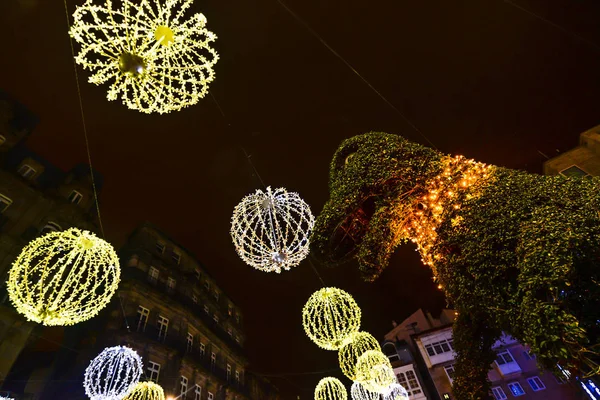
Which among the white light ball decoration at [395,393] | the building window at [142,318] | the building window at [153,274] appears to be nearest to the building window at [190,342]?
the building window at [142,318]

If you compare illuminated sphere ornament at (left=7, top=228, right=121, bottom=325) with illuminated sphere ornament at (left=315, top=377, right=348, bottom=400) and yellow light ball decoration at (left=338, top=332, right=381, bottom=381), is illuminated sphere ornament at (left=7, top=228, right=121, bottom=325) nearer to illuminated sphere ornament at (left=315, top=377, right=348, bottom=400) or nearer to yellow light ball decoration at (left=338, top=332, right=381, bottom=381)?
yellow light ball decoration at (left=338, top=332, right=381, bottom=381)

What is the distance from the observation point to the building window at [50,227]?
1862 centimetres

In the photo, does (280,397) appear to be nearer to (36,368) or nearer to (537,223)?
(36,368)

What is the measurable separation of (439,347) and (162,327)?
81.5ft

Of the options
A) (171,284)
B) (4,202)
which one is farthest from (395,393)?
(4,202)

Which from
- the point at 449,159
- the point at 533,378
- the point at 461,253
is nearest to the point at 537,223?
the point at 461,253

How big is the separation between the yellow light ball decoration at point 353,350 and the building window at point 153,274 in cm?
1781

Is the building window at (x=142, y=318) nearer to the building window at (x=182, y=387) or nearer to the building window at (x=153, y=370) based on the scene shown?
the building window at (x=153, y=370)

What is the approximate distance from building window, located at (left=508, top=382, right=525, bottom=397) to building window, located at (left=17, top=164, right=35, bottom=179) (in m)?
38.9

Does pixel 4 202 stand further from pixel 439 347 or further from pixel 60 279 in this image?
pixel 439 347

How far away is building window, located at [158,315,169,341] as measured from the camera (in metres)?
21.9

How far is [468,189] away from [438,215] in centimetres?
62

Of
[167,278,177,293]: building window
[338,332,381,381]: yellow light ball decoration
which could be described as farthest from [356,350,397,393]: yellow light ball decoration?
[167,278,177,293]: building window

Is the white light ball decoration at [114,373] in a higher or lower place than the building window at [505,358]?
lower
